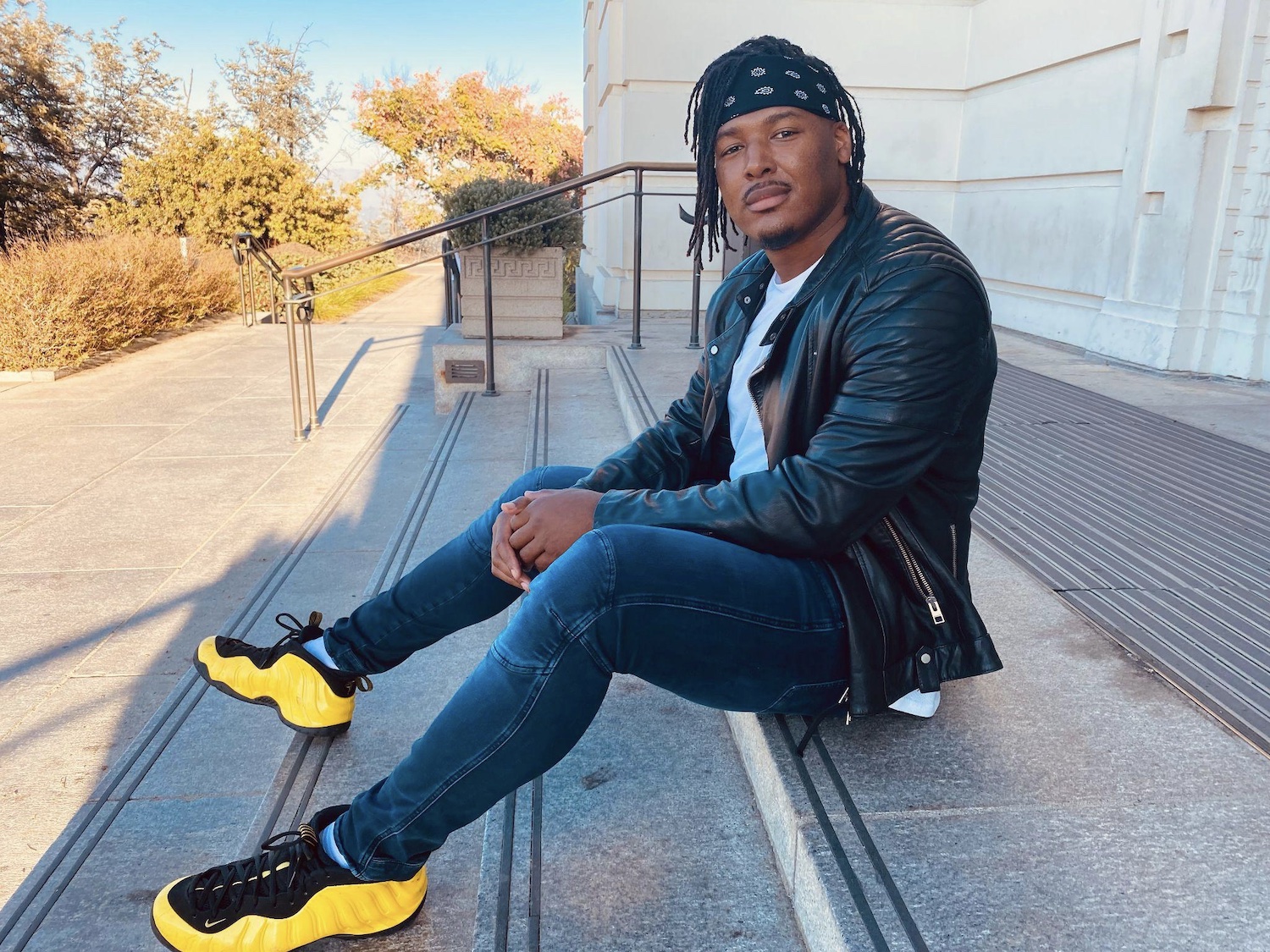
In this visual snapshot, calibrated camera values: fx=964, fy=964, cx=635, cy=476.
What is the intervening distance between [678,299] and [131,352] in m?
4.88

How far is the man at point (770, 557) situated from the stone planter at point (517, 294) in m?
4.73

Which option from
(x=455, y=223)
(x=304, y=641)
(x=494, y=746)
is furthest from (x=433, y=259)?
(x=494, y=746)

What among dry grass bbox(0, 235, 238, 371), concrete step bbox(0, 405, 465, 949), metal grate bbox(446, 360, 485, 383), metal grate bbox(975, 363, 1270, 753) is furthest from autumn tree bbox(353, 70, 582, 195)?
concrete step bbox(0, 405, 465, 949)

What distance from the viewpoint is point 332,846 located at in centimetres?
150

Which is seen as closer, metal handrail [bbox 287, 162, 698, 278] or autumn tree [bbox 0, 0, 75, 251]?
metal handrail [bbox 287, 162, 698, 278]

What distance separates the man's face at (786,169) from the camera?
166 centimetres

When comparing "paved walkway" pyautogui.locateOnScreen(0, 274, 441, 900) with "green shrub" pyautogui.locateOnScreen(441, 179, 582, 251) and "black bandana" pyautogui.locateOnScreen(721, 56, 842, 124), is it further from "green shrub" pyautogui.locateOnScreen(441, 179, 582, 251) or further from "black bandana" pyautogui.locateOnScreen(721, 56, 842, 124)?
"black bandana" pyautogui.locateOnScreen(721, 56, 842, 124)

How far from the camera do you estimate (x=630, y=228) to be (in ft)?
28.8

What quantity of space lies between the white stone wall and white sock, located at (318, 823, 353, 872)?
219 inches

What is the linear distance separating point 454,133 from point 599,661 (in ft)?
82.3

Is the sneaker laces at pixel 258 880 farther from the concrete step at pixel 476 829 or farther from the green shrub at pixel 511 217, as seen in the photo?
the green shrub at pixel 511 217

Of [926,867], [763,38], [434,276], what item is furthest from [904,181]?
[434,276]

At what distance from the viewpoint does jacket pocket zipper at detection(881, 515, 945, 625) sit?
1.48 meters

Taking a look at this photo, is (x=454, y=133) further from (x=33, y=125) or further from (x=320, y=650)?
(x=320, y=650)
